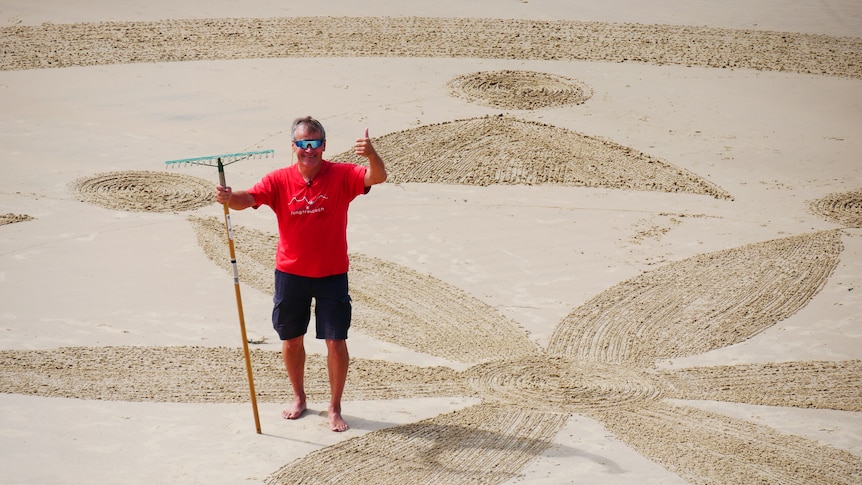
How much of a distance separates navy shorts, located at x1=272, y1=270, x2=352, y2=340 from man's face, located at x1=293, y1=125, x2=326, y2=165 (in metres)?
0.81

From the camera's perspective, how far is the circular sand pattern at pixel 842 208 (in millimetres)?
12562

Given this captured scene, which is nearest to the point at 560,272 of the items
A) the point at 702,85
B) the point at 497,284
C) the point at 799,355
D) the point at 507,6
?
the point at 497,284

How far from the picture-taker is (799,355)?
368 inches

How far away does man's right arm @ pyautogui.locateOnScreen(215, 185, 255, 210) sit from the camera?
24.5 feet

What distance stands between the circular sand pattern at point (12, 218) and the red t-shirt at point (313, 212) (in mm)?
5588

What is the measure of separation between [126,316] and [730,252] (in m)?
6.03

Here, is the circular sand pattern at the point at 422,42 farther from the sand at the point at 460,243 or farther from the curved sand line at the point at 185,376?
the curved sand line at the point at 185,376

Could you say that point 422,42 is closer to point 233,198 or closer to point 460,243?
point 460,243

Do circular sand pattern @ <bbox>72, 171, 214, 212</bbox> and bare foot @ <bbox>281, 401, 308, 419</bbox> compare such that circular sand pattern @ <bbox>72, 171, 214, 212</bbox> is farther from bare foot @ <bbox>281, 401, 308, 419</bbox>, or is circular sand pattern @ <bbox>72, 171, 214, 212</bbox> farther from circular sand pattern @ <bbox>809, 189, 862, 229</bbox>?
circular sand pattern @ <bbox>809, 189, 862, 229</bbox>

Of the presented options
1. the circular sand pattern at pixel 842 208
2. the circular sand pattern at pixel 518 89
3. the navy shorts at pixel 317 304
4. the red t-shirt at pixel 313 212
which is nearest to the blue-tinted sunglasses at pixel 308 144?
the red t-shirt at pixel 313 212

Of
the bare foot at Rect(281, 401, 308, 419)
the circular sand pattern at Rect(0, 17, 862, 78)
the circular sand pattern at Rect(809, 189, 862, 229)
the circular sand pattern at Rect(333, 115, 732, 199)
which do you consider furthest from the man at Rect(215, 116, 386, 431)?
the circular sand pattern at Rect(0, 17, 862, 78)

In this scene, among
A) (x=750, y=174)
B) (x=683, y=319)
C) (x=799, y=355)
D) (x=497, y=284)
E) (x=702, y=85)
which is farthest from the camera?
(x=702, y=85)

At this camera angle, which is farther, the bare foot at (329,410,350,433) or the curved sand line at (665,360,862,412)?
the curved sand line at (665,360,862,412)

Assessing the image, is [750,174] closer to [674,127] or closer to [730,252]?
[674,127]
